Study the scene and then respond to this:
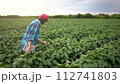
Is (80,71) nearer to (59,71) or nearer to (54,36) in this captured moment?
(59,71)

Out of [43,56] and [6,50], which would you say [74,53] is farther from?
[6,50]

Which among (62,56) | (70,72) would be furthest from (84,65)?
(62,56)

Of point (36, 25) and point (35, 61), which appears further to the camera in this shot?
point (36, 25)

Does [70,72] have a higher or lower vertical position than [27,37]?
lower

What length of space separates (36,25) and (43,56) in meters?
0.86

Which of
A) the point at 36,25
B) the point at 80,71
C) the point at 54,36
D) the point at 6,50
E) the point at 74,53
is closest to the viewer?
the point at 80,71

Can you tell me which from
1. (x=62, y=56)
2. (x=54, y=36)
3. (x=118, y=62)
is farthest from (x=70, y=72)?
(x=54, y=36)

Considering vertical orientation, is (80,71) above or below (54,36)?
below

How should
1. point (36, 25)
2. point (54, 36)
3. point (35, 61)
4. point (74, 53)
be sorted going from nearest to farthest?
point (35, 61)
point (36, 25)
point (74, 53)
point (54, 36)

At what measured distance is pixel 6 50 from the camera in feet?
13.2

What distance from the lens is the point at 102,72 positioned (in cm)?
214

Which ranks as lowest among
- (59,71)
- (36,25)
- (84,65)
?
(59,71)

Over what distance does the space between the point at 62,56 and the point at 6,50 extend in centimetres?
236

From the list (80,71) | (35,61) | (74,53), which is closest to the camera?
(80,71)
